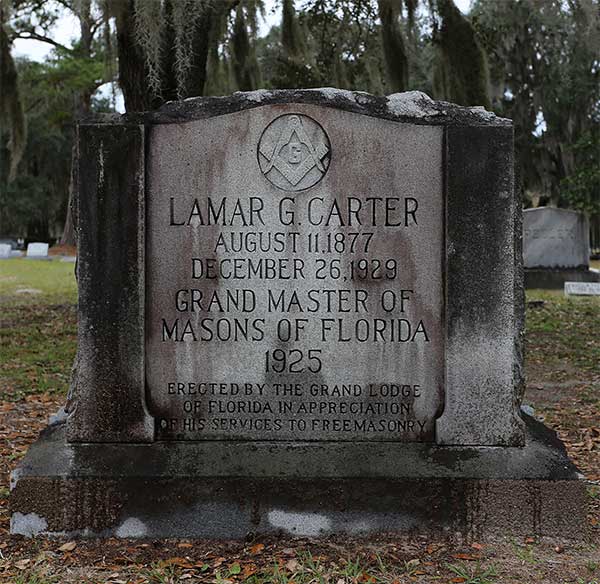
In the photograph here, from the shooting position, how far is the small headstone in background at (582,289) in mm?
15990

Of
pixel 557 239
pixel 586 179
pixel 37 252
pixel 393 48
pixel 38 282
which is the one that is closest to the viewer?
pixel 393 48

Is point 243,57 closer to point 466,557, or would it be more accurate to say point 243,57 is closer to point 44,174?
point 466,557

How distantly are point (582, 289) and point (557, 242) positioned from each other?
2025mm

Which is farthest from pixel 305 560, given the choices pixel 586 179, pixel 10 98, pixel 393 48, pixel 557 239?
pixel 586 179

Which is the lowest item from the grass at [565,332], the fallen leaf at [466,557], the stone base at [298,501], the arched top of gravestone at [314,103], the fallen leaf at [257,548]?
the fallen leaf at [466,557]

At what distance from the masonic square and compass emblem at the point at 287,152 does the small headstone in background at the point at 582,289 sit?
42.9 ft

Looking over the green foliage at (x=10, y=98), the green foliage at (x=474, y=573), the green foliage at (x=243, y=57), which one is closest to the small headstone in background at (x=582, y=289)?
the green foliage at (x=243, y=57)

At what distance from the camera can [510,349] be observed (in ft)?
13.1

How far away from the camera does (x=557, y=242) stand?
58.4 feet

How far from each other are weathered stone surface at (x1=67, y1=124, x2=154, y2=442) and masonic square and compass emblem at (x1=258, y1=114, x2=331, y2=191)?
63 cm

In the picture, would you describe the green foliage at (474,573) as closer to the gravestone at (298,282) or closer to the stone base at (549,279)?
the gravestone at (298,282)

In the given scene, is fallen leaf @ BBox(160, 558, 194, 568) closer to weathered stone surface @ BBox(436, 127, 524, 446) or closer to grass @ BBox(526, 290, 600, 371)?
weathered stone surface @ BBox(436, 127, 524, 446)

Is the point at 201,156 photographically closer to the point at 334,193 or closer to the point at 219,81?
the point at 334,193

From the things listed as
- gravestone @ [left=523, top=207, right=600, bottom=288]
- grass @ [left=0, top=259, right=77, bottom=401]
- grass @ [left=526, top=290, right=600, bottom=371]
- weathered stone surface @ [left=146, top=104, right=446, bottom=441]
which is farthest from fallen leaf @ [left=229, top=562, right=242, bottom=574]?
gravestone @ [left=523, top=207, right=600, bottom=288]
